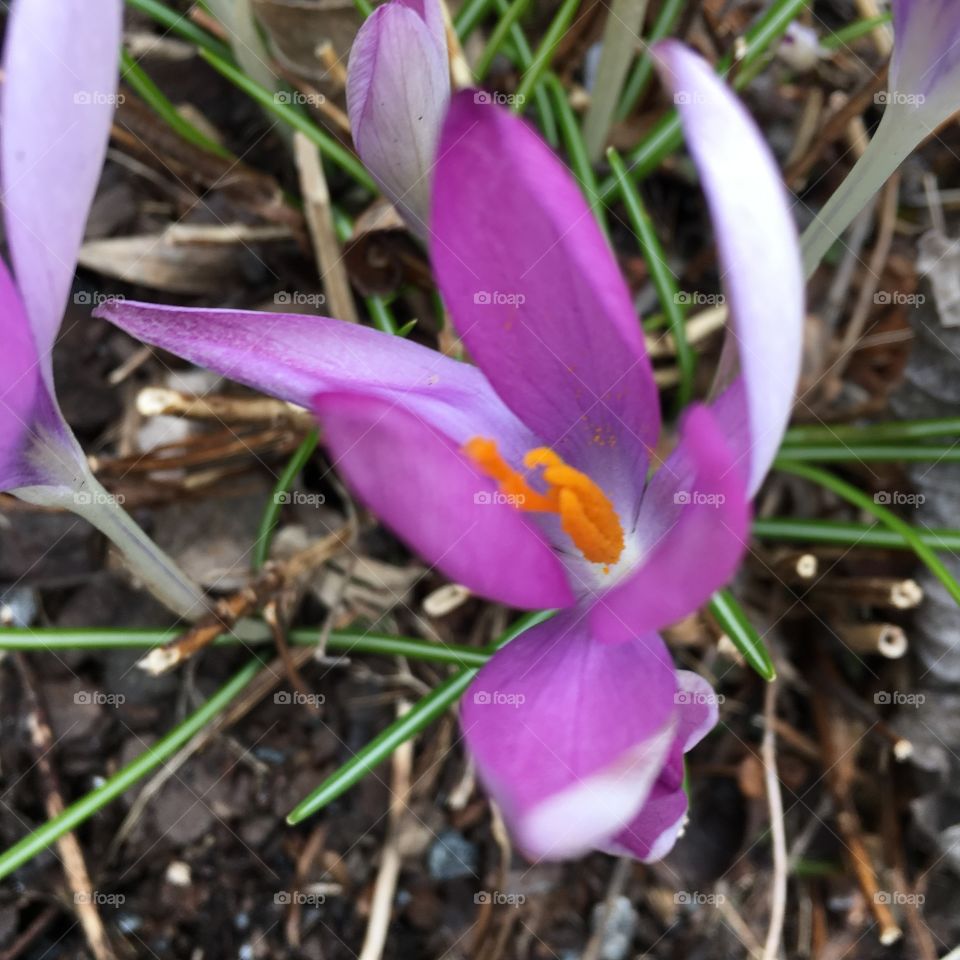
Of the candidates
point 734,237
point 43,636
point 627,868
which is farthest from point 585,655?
point 627,868

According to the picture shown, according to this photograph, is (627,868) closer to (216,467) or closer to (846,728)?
(846,728)

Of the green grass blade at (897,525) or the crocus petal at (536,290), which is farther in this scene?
the green grass blade at (897,525)

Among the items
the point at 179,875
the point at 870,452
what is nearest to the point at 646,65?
the point at 870,452

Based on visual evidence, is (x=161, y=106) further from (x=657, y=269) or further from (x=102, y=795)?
(x=102, y=795)

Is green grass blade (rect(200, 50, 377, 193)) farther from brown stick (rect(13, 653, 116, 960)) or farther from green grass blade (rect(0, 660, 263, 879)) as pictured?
brown stick (rect(13, 653, 116, 960))

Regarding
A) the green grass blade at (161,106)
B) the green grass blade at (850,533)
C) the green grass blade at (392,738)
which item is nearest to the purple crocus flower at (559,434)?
the green grass blade at (392,738)

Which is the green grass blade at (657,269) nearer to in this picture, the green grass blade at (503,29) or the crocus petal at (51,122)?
the green grass blade at (503,29)
